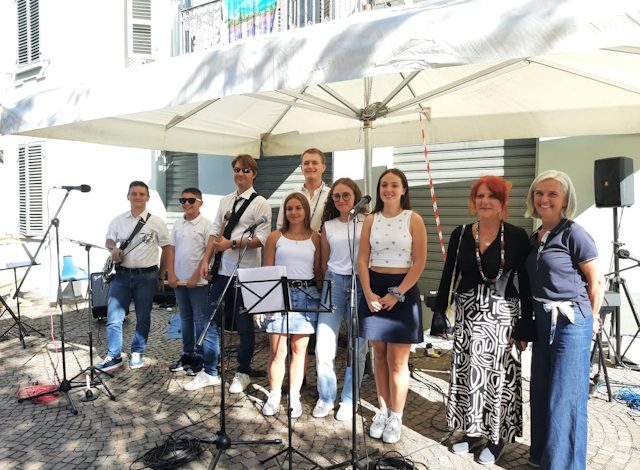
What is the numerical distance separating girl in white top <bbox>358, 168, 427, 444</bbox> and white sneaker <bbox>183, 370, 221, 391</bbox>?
1.77 meters

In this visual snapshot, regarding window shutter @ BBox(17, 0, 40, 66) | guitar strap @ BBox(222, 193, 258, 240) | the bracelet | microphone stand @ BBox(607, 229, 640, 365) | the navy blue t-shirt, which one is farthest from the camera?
window shutter @ BBox(17, 0, 40, 66)

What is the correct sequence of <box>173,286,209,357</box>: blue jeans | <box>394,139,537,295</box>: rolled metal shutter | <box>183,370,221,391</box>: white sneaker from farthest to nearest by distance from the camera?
<box>394,139,537,295</box>: rolled metal shutter → <box>173,286,209,357</box>: blue jeans → <box>183,370,221,391</box>: white sneaker

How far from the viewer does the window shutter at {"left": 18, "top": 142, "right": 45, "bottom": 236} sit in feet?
33.6

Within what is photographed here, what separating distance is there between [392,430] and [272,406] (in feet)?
3.37

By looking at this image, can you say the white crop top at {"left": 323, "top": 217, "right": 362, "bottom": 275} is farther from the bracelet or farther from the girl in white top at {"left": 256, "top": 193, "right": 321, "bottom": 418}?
the bracelet

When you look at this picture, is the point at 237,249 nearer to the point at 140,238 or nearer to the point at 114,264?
the point at 140,238

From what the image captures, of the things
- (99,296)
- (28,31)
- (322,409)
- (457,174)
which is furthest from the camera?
(28,31)

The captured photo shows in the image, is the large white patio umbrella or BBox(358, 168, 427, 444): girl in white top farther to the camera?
BBox(358, 168, 427, 444): girl in white top

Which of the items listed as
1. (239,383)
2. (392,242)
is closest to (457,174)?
(392,242)

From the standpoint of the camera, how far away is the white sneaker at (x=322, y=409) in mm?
3834

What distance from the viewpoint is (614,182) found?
187 inches

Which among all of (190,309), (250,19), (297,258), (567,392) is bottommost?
(567,392)

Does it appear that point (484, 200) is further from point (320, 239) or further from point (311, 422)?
point (311, 422)

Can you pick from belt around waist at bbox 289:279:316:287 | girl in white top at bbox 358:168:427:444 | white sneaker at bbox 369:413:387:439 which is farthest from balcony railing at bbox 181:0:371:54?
white sneaker at bbox 369:413:387:439
